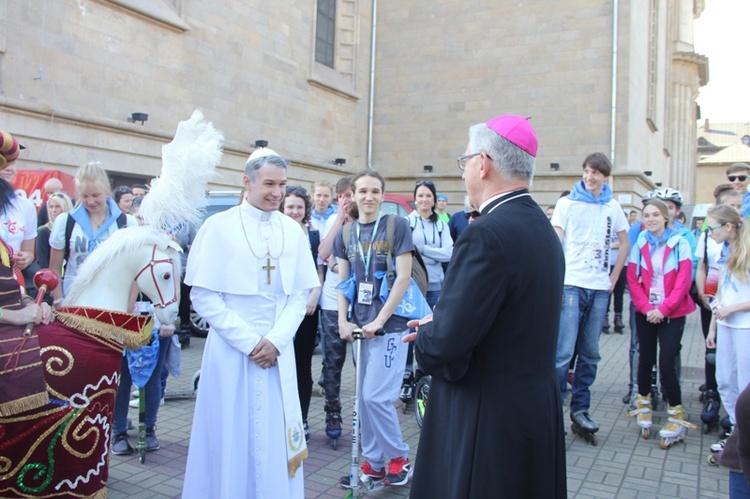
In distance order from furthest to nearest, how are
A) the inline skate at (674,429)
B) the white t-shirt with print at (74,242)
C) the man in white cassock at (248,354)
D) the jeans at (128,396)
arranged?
the inline skate at (674,429)
the jeans at (128,396)
the white t-shirt with print at (74,242)
the man in white cassock at (248,354)

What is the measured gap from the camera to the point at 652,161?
23547 mm

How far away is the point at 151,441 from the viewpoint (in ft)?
16.3

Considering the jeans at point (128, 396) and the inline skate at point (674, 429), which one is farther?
the inline skate at point (674, 429)

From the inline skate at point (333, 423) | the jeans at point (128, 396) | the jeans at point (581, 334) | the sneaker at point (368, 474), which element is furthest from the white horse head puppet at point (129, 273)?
the jeans at point (581, 334)

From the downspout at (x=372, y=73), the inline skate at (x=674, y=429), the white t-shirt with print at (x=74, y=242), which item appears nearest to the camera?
the white t-shirt with print at (x=74, y=242)

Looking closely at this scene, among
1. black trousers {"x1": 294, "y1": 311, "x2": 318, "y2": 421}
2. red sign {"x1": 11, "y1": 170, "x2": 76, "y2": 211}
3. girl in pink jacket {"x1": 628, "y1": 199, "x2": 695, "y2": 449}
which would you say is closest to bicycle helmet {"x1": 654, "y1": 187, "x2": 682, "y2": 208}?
girl in pink jacket {"x1": 628, "y1": 199, "x2": 695, "y2": 449}

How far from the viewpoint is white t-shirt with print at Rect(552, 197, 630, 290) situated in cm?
548

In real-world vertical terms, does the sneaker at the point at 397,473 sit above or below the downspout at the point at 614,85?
below

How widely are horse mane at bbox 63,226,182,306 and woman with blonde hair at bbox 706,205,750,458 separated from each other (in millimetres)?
4305

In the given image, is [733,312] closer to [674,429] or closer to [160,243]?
[674,429]

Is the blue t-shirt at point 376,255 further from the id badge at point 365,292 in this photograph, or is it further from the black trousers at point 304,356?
the black trousers at point 304,356

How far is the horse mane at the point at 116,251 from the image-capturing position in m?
3.35

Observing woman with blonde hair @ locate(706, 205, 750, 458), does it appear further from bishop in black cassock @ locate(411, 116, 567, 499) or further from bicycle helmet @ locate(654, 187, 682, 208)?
bishop in black cassock @ locate(411, 116, 567, 499)

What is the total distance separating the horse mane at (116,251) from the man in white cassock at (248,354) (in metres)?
0.34
